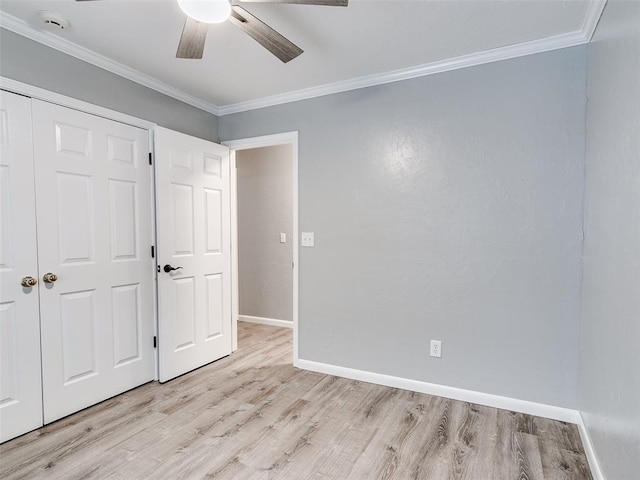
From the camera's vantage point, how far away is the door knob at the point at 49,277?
2055 millimetres

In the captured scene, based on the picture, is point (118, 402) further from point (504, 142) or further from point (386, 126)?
point (504, 142)

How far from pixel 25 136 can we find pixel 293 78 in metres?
1.78

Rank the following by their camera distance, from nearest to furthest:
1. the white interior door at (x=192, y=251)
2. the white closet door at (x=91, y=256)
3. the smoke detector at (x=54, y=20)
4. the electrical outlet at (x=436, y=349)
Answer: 1. the smoke detector at (x=54, y=20)
2. the white closet door at (x=91, y=256)
3. the electrical outlet at (x=436, y=349)
4. the white interior door at (x=192, y=251)

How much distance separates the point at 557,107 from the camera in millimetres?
2125

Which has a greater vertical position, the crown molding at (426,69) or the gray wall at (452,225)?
the crown molding at (426,69)

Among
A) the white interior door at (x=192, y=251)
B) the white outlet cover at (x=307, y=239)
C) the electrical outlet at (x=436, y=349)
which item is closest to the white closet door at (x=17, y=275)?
the white interior door at (x=192, y=251)

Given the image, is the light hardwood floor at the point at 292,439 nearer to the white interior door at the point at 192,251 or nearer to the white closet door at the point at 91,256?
the white closet door at the point at 91,256

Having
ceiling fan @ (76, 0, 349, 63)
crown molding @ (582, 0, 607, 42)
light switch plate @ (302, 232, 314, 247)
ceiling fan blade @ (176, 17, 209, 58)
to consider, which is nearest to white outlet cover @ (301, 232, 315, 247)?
light switch plate @ (302, 232, 314, 247)

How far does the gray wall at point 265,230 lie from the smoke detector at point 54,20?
253 centimetres

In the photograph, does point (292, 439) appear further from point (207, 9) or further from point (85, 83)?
point (85, 83)

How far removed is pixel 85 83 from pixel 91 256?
1.15 metres

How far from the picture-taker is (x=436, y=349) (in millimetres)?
2498

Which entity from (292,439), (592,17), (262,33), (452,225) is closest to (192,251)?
(292,439)

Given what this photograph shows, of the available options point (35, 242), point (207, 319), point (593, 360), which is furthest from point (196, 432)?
point (593, 360)
